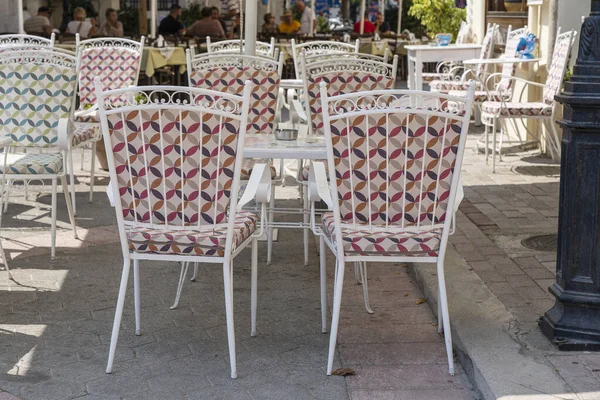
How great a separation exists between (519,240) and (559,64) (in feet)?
8.60

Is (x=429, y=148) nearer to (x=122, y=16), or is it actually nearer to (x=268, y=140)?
(x=268, y=140)

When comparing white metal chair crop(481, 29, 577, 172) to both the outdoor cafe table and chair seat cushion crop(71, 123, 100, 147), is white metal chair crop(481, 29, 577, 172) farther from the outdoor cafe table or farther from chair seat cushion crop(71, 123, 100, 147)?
chair seat cushion crop(71, 123, 100, 147)

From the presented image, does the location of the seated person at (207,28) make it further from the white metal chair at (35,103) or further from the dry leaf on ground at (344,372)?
the dry leaf on ground at (344,372)

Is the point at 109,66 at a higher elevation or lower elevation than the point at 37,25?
lower

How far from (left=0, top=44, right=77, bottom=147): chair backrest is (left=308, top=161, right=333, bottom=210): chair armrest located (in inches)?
76.3

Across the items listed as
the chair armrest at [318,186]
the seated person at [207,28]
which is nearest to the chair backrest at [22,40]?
the seated person at [207,28]

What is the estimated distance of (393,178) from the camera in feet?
12.0

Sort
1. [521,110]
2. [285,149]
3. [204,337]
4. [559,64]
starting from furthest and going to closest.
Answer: [521,110] < [559,64] < [285,149] < [204,337]

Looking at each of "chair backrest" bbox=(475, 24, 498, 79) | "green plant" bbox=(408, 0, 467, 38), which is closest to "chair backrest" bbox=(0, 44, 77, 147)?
"chair backrest" bbox=(475, 24, 498, 79)

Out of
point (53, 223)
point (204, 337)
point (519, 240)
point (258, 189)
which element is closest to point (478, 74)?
point (519, 240)

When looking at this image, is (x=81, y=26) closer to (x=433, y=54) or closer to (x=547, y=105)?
(x=433, y=54)

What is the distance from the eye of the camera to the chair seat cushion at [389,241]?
144 inches

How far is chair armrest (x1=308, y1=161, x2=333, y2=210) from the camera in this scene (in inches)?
161

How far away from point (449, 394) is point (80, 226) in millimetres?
3455
